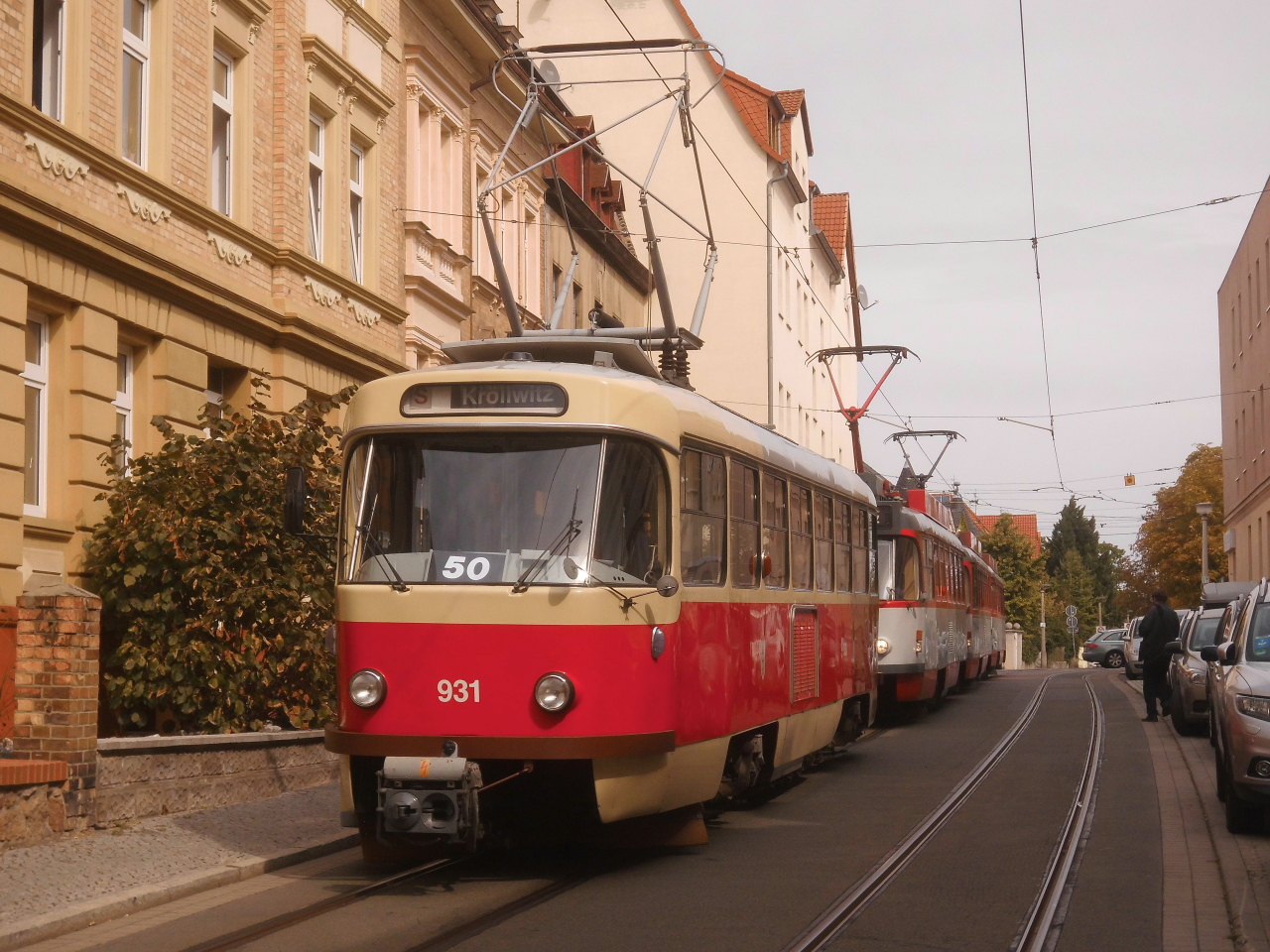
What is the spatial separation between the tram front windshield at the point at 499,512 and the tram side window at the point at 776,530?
8.66ft

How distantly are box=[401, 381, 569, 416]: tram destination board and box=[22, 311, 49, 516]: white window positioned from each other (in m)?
5.32

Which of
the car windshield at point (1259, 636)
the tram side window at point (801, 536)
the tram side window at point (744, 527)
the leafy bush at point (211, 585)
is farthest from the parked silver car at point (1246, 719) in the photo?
the leafy bush at point (211, 585)

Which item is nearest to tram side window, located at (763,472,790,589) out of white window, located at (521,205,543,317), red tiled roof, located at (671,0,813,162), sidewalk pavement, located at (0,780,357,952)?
sidewalk pavement, located at (0,780,357,952)

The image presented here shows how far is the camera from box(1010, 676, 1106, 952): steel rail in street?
7865 mm

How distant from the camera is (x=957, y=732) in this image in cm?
2120

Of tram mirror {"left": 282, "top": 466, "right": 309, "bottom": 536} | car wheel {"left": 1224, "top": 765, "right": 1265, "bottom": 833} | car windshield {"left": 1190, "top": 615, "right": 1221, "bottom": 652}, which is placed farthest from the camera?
car windshield {"left": 1190, "top": 615, "right": 1221, "bottom": 652}

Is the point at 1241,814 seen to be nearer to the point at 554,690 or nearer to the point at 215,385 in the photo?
the point at 554,690

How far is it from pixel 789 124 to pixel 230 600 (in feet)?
119

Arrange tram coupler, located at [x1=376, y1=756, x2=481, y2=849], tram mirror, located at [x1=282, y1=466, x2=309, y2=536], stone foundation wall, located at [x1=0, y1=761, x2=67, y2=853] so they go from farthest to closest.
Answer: stone foundation wall, located at [x1=0, y1=761, x2=67, y2=853] → tram mirror, located at [x1=282, y1=466, x2=309, y2=536] → tram coupler, located at [x1=376, y1=756, x2=481, y2=849]

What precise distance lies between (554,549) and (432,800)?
1512mm

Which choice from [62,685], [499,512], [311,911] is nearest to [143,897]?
[311,911]

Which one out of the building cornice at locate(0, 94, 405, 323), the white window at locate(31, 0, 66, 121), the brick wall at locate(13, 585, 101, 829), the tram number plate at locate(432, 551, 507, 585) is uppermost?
the white window at locate(31, 0, 66, 121)

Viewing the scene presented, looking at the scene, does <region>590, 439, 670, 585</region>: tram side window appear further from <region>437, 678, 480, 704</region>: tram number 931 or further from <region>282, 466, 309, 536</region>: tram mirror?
<region>282, 466, 309, 536</region>: tram mirror

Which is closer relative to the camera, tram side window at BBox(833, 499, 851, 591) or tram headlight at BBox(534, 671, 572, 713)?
tram headlight at BBox(534, 671, 572, 713)
